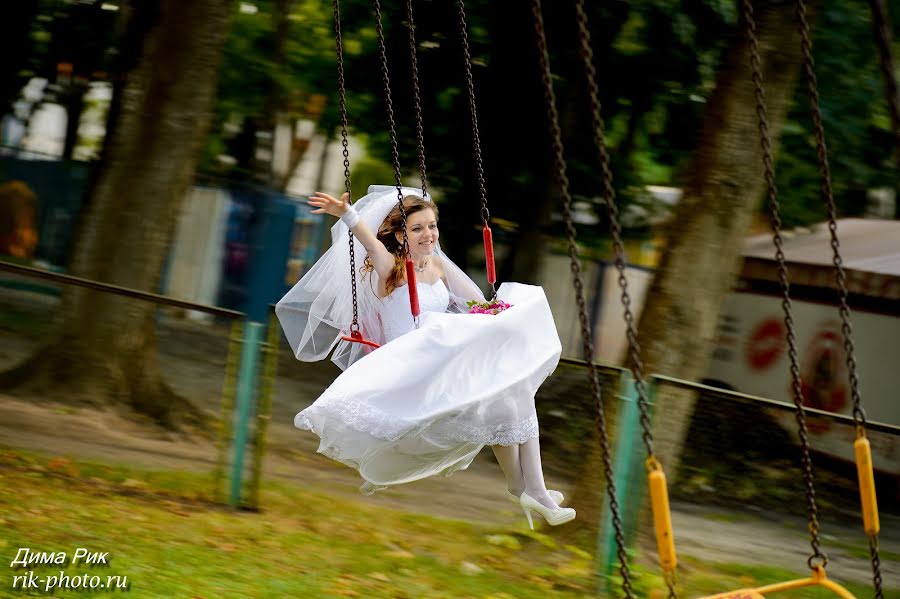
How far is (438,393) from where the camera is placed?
4.87 m

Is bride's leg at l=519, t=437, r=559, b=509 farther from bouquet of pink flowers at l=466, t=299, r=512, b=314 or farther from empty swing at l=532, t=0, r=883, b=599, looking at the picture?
empty swing at l=532, t=0, r=883, b=599

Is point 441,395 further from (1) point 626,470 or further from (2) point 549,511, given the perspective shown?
(1) point 626,470

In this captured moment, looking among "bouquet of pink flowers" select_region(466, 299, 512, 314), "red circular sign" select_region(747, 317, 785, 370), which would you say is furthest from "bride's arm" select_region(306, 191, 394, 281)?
"red circular sign" select_region(747, 317, 785, 370)

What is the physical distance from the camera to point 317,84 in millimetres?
18094

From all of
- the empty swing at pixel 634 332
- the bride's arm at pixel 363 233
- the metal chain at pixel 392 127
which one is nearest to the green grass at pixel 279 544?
the bride's arm at pixel 363 233

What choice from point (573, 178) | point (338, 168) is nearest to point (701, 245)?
point (573, 178)

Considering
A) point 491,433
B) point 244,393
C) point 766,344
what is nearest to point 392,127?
point 491,433

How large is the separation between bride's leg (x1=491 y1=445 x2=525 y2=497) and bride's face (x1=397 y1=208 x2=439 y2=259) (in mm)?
1079

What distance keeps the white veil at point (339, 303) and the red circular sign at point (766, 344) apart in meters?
9.75

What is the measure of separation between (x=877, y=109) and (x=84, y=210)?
8.36 metres

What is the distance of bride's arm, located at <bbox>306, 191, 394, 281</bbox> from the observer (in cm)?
528

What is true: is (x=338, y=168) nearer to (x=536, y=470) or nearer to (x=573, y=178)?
(x=573, y=178)

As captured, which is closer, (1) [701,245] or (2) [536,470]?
(2) [536,470]

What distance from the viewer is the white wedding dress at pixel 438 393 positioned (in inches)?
191
